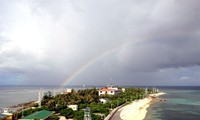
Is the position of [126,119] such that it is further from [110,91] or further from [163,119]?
[110,91]

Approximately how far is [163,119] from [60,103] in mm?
29209

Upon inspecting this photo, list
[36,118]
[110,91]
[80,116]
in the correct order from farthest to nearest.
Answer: [110,91], [80,116], [36,118]

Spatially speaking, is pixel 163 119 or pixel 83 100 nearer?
pixel 163 119

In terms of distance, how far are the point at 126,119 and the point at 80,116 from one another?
1458 centimetres

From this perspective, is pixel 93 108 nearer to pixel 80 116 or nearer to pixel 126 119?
pixel 126 119

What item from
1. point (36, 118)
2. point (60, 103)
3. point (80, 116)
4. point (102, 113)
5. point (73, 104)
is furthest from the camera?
point (73, 104)

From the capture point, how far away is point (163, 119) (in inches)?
2559

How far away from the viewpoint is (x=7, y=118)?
54.2m

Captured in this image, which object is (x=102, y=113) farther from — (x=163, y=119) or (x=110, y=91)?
(x=110, y=91)

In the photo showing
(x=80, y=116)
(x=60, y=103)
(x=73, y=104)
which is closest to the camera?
(x=80, y=116)

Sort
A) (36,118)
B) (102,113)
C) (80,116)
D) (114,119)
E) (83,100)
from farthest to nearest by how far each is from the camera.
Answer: (83,100) < (102,113) < (114,119) < (80,116) < (36,118)

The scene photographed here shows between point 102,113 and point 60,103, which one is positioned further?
point 60,103

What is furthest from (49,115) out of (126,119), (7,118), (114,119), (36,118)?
(126,119)

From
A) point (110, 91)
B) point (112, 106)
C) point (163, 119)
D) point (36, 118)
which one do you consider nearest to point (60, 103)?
point (112, 106)
